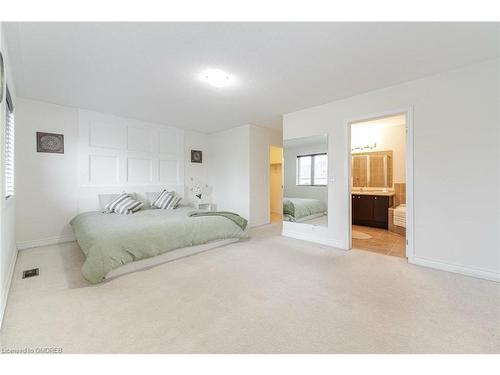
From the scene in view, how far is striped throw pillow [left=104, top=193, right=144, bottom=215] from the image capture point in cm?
387

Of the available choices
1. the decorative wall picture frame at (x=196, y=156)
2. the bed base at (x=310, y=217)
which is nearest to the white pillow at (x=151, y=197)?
the decorative wall picture frame at (x=196, y=156)

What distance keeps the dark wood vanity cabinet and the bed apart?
177cm

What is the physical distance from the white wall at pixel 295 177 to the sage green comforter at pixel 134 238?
1.63m

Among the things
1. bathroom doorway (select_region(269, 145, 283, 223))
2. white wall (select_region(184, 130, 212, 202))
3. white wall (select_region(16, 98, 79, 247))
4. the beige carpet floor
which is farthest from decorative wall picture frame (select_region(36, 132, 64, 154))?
bathroom doorway (select_region(269, 145, 283, 223))

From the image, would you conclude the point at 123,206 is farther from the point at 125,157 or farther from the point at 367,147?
the point at 367,147

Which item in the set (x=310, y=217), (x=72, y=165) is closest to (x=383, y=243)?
(x=310, y=217)

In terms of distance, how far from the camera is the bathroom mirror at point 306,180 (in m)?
3.85

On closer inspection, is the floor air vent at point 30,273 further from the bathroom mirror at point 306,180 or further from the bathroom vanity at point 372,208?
the bathroom vanity at point 372,208

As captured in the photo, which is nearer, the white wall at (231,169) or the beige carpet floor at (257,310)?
the beige carpet floor at (257,310)

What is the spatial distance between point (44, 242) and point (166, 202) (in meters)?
2.05

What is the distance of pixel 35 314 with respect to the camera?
173 cm

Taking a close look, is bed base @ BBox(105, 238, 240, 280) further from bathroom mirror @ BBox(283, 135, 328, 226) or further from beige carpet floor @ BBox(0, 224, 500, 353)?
bathroom mirror @ BBox(283, 135, 328, 226)
